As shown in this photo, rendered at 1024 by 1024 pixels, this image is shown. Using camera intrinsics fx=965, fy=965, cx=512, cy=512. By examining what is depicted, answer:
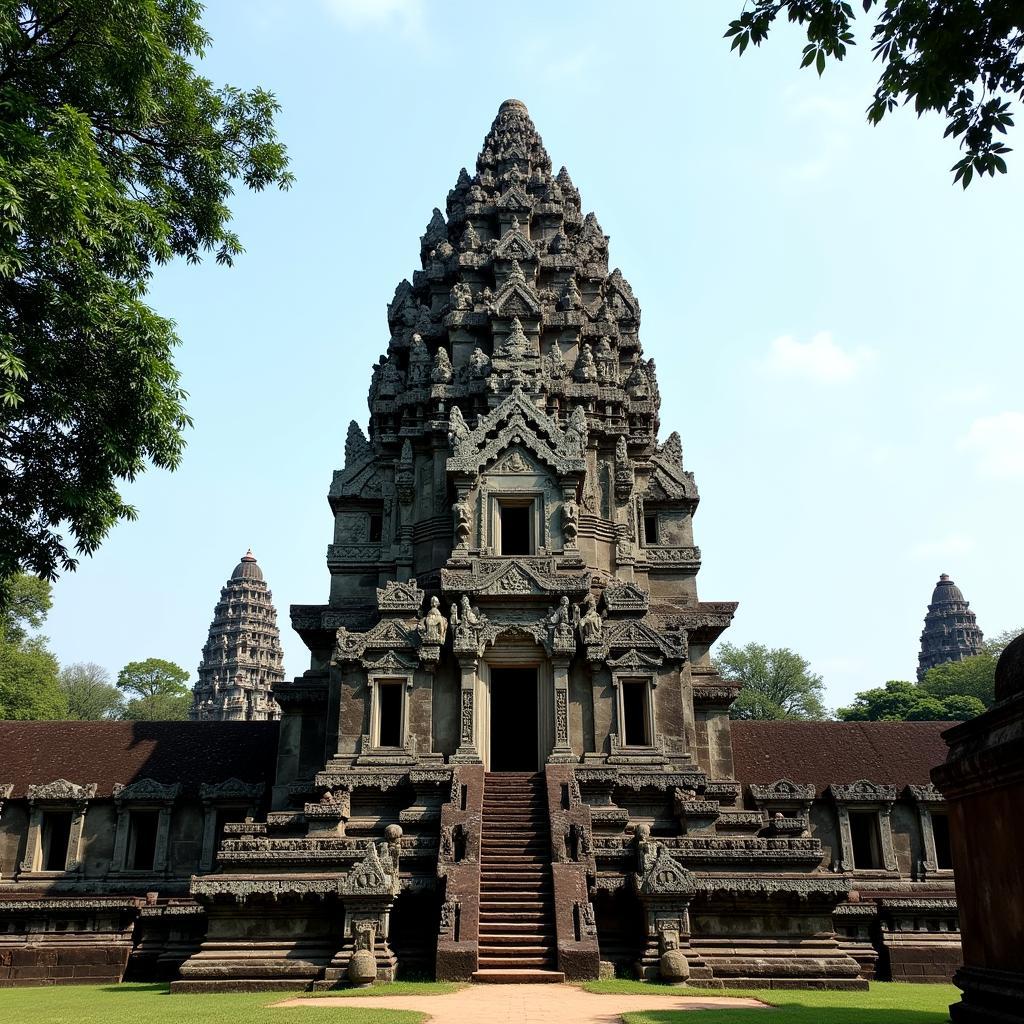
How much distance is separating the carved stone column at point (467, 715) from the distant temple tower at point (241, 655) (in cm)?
5459

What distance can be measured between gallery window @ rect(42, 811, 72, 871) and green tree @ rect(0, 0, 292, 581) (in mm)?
17518

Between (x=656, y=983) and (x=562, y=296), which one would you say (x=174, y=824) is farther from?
(x=562, y=296)

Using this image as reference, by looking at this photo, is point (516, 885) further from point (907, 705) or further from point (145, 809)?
point (907, 705)

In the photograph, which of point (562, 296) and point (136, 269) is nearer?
point (136, 269)

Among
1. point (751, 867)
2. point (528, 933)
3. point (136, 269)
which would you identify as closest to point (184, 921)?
point (528, 933)

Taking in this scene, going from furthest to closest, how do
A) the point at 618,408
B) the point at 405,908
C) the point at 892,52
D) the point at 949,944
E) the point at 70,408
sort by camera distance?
the point at 618,408
the point at 949,944
the point at 405,908
the point at 70,408
the point at 892,52

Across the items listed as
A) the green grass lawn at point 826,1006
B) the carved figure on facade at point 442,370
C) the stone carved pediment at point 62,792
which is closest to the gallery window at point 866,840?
the green grass lawn at point 826,1006

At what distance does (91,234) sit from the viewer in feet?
38.7

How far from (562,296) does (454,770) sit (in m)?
16.9

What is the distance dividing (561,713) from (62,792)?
580 inches

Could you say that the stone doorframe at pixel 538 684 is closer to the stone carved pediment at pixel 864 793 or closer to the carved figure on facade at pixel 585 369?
the carved figure on facade at pixel 585 369

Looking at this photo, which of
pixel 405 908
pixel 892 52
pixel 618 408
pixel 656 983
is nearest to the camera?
pixel 892 52

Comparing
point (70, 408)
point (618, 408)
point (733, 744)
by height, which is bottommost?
point (733, 744)

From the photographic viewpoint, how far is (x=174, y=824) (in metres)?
28.3
